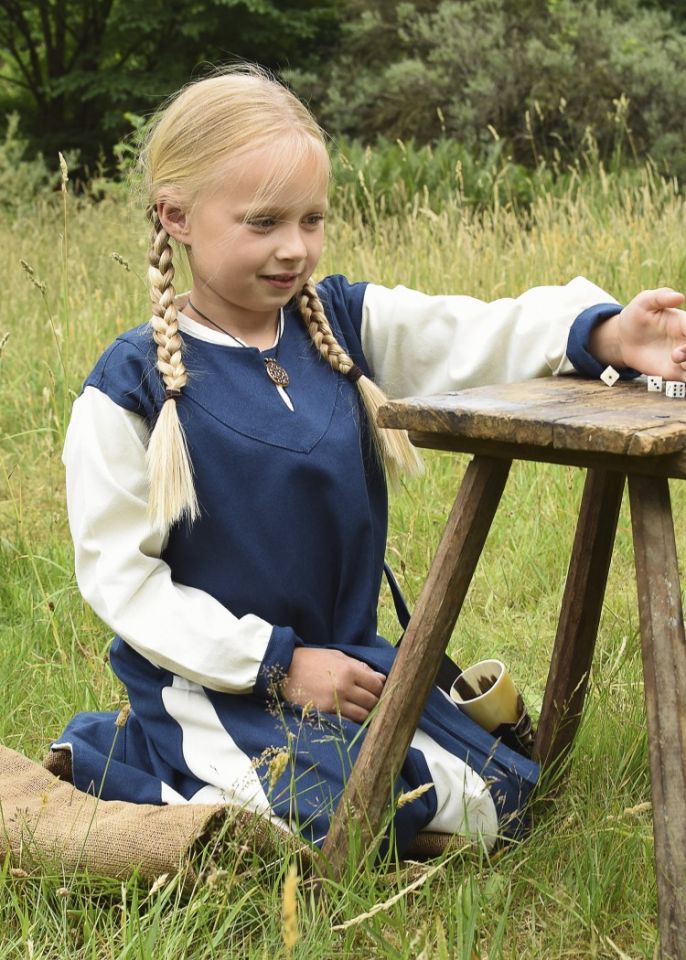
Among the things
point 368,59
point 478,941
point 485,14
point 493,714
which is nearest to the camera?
point 478,941

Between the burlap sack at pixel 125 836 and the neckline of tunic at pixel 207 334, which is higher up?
the neckline of tunic at pixel 207 334

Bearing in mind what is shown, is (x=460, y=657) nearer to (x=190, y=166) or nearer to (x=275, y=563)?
(x=275, y=563)

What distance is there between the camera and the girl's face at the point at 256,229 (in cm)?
203

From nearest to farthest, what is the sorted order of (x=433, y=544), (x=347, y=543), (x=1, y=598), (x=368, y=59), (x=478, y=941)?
1. (x=478, y=941)
2. (x=347, y=543)
3. (x=1, y=598)
4. (x=433, y=544)
5. (x=368, y=59)

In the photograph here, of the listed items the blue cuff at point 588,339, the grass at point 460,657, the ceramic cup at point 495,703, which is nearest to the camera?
the grass at point 460,657

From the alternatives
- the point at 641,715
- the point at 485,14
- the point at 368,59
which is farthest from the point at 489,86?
the point at 641,715

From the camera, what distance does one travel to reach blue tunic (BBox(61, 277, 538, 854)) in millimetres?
2047

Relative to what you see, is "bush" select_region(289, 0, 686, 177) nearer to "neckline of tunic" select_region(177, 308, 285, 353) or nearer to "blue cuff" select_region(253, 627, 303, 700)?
"neckline of tunic" select_region(177, 308, 285, 353)

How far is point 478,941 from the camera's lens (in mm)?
1851

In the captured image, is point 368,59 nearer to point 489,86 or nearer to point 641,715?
point 489,86

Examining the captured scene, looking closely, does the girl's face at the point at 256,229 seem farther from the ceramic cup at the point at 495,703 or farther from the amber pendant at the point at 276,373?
the ceramic cup at the point at 495,703

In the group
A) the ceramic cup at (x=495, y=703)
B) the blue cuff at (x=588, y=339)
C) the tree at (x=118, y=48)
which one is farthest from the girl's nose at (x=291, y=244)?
the tree at (x=118, y=48)

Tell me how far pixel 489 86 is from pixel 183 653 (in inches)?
360

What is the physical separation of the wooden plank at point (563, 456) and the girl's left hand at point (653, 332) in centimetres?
33
